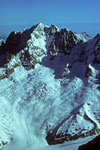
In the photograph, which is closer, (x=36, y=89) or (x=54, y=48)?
(x=36, y=89)

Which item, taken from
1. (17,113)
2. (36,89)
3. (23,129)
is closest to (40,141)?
(23,129)

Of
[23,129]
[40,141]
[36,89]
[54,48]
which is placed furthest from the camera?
[54,48]

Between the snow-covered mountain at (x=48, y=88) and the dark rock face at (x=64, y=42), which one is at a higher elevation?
the dark rock face at (x=64, y=42)

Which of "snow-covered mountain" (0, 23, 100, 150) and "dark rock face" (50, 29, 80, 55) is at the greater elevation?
"dark rock face" (50, 29, 80, 55)

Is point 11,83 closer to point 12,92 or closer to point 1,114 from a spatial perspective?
point 12,92

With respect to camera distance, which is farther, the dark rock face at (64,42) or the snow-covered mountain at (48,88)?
the dark rock face at (64,42)

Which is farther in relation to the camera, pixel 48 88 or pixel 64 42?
pixel 64 42

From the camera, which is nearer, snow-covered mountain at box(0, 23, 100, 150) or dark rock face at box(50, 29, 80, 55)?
snow-covered mountain at box(0, 23, 100, 150)

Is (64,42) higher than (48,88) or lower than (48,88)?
higher
